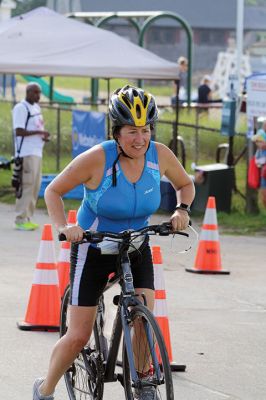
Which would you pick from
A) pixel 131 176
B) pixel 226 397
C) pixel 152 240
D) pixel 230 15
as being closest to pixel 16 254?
pixel 152 240

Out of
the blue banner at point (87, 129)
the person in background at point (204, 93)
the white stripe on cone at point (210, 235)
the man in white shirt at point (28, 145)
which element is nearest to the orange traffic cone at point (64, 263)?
the white stripe on cone at point (210, 235)

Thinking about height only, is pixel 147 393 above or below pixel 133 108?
below

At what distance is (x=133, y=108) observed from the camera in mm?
6051

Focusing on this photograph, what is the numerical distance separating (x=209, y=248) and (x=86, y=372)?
6.05 metres

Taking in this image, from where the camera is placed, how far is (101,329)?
645cm

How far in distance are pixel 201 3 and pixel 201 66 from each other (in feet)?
14.7

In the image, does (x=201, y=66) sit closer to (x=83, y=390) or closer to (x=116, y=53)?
(x=116, y=53)

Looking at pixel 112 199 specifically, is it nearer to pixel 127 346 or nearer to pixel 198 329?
pixel 127 346

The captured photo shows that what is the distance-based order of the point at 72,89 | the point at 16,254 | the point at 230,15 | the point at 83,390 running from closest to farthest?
the point at 83,390 → the point at 16,254 → the point at 72,89 → the point at 230,15

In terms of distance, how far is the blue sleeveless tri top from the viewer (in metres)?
6.07

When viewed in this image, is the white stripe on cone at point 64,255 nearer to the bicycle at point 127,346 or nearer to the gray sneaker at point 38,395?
the bicycle at point 127,346

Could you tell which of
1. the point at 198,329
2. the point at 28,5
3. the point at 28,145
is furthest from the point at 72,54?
the point at 28,5

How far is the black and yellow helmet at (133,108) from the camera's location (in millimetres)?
6051

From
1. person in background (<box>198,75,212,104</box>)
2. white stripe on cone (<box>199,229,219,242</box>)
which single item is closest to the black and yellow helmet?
white stripe on cone (<box>199,229,219,242</box>)
